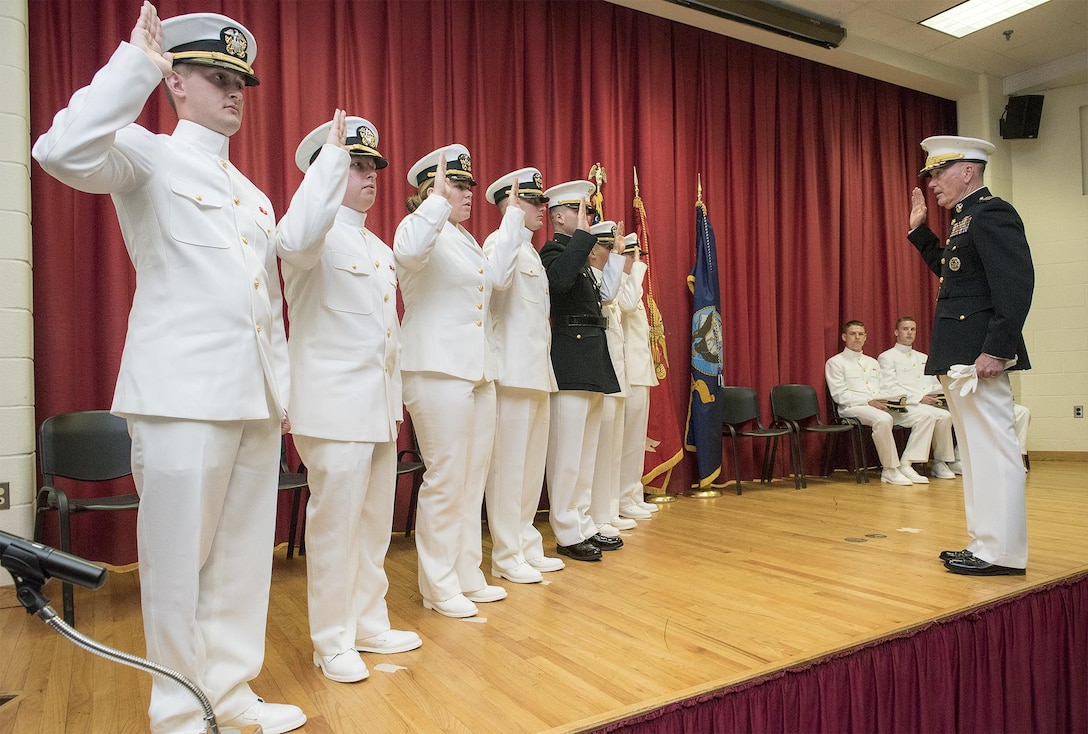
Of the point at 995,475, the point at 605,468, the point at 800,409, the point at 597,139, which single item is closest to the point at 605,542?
the point at 605,468

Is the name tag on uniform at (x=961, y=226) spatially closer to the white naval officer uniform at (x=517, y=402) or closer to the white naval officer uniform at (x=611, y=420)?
the white naval officer uniform at (x=611, y=420)

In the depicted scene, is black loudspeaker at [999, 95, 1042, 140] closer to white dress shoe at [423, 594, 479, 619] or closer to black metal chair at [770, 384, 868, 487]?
black metal chair at [770, 384, 868, 487]

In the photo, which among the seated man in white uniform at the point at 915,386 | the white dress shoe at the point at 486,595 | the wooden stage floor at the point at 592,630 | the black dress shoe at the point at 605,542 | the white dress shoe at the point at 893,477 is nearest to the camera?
the wooden stage floor at the point at 592,630

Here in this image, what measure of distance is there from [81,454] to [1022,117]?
8.32 metres

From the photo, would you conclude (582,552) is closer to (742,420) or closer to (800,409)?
(742,420)

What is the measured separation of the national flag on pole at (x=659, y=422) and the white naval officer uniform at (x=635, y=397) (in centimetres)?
56

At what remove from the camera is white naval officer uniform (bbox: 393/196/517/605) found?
2.66 metres

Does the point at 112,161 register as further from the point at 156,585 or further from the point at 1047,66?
the point at 1047,66

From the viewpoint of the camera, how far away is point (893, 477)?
6.04 metres

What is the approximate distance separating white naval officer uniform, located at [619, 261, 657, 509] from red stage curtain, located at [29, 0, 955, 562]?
1.04 m

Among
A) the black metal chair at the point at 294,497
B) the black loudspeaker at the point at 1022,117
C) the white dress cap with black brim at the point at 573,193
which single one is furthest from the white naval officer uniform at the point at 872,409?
the black metal chair at the point at 294,497

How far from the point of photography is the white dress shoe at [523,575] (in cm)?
308

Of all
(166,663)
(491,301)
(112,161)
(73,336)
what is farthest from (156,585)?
(73,336)

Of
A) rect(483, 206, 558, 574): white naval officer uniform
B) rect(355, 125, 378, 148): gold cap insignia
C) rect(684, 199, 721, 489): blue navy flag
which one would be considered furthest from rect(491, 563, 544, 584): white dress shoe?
rect(684, 199, 721, 489): blue navy flag
